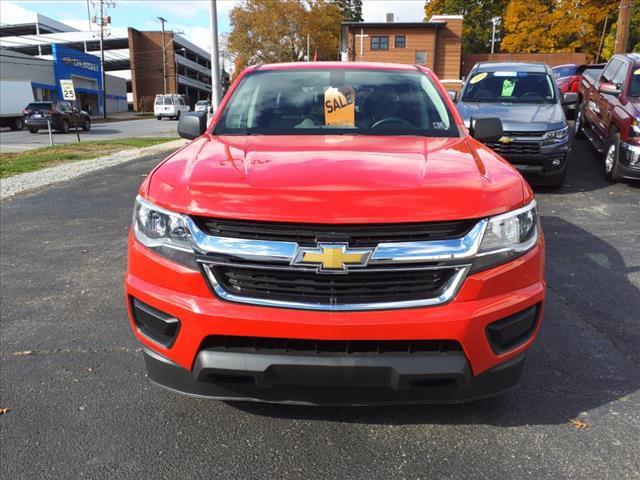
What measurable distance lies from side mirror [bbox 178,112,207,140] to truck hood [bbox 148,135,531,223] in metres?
0.92

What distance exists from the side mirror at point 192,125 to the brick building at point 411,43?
1904 inches

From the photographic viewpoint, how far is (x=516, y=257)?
7.50 ft

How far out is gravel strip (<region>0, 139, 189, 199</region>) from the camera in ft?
32.3

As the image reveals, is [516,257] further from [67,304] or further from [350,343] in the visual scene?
[67,304]

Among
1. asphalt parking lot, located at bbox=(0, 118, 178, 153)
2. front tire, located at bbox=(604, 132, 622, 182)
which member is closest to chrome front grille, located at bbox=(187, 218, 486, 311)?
front tire, located at bbox=(604, 132, 622, 182)

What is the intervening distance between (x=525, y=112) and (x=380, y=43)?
4564 cm

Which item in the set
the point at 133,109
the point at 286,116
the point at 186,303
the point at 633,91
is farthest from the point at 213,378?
the point at 133,109

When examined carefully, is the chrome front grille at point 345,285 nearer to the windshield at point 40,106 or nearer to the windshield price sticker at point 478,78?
the windshield price sticker at point 478,78

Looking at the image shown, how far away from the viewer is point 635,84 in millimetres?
8492

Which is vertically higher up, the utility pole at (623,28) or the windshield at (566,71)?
the utility pole at (623,28)

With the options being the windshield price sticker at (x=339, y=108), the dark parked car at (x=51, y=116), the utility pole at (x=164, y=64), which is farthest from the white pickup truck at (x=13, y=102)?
the utility pole at (x=164, y=64)

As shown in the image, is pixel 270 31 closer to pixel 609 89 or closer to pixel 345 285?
pixel 609 89

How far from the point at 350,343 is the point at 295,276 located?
1.16ft

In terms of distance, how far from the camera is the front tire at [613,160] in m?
8.16
